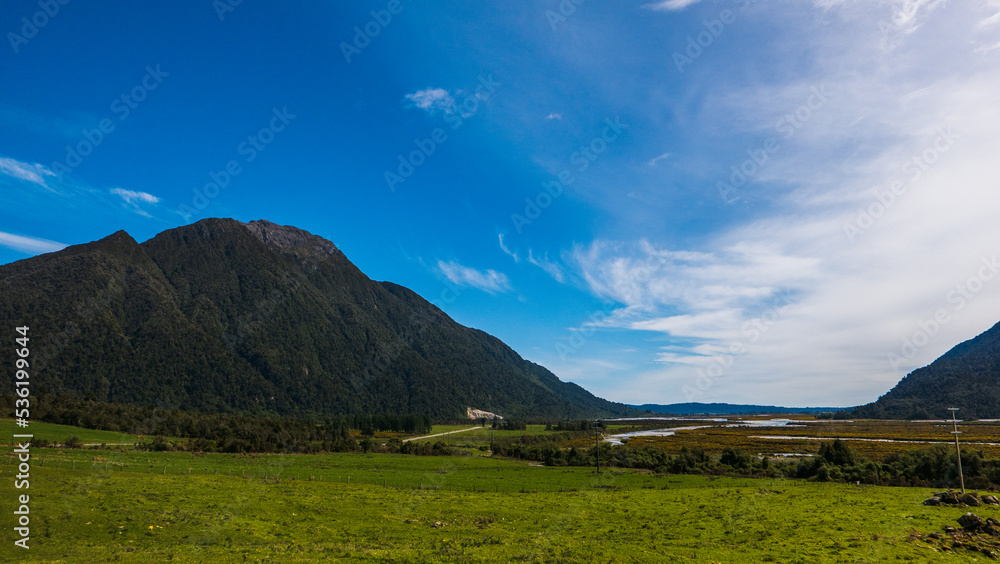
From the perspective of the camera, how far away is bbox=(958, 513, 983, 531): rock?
26359mm

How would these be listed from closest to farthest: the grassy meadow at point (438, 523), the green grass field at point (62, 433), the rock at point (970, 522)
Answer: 1. the grassy meadow at point (438, 523)
2. the rock at point (970, 522)
3. the green grass field at point (62, 433)

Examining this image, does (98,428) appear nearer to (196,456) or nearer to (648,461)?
(196,456)

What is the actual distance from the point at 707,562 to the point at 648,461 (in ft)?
221

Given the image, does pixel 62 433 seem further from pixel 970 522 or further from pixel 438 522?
pixel 970 522

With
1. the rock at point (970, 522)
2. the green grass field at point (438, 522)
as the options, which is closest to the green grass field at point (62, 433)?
the green grass field at point (438, 522)

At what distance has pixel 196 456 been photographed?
76375mm

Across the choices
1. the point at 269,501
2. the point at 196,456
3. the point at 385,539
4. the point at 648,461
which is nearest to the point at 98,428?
the point at 196,456

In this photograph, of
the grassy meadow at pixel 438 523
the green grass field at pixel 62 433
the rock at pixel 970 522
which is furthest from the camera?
the green grass field at pixel 62 433

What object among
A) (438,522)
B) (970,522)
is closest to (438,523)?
(438,522)

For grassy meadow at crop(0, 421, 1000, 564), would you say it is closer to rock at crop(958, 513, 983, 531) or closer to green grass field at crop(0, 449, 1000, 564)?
green grass field at crop(0, 449, 1000, 564)

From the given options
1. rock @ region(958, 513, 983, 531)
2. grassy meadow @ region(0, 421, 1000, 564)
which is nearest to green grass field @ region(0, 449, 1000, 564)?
grassy meadow @ region(0, 421, 1000, 564)

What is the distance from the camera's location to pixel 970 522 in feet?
87.8

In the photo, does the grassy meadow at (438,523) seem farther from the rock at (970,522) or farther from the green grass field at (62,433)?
the green grass field at (62,433)

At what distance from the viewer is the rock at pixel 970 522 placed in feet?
86.5
